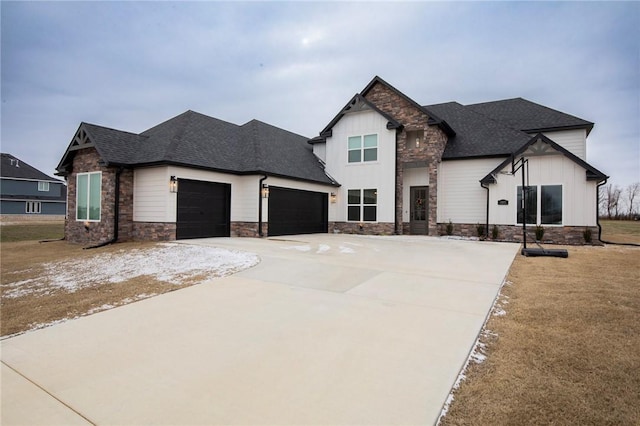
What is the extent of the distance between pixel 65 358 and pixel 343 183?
52.2 ft

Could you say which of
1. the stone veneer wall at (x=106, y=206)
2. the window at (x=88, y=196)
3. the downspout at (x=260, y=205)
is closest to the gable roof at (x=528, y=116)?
the downspout at (x=260, y=205)

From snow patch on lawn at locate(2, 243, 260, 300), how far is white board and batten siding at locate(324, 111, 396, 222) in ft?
32.4

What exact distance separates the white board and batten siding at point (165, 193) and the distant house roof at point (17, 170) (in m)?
35.4

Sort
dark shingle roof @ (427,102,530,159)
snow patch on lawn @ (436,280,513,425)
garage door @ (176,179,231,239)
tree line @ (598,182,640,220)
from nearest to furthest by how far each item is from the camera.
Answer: snow patch on lawn @ (436,280,513,425), garage door @ (176,179,231,239), dark shingle roof @ (427,102,530,159), tree line @ (598,182,640,220)

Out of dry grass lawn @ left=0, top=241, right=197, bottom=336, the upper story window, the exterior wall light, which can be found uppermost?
the upper story window

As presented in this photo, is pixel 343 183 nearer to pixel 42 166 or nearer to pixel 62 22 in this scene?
pixel 62 22

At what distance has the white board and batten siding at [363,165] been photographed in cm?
1698

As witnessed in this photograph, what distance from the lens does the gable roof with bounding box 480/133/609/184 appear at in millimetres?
13023

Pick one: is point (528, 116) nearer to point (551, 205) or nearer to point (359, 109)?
point (551, 205)

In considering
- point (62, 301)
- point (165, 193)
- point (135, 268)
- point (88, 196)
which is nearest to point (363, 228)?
point (165, 193)

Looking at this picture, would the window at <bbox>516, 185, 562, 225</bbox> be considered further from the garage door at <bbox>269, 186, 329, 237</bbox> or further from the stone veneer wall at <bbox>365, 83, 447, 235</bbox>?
the garage door at <bbox>269, 186, 329, 237</bbox>

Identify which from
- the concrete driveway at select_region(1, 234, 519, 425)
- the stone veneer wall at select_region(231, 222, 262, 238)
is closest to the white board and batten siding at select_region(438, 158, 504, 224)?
the stone veneer wall at select_region(231, 222, 262, 238)

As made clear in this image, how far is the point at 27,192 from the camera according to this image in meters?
37.8

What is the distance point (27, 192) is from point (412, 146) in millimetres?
43656
